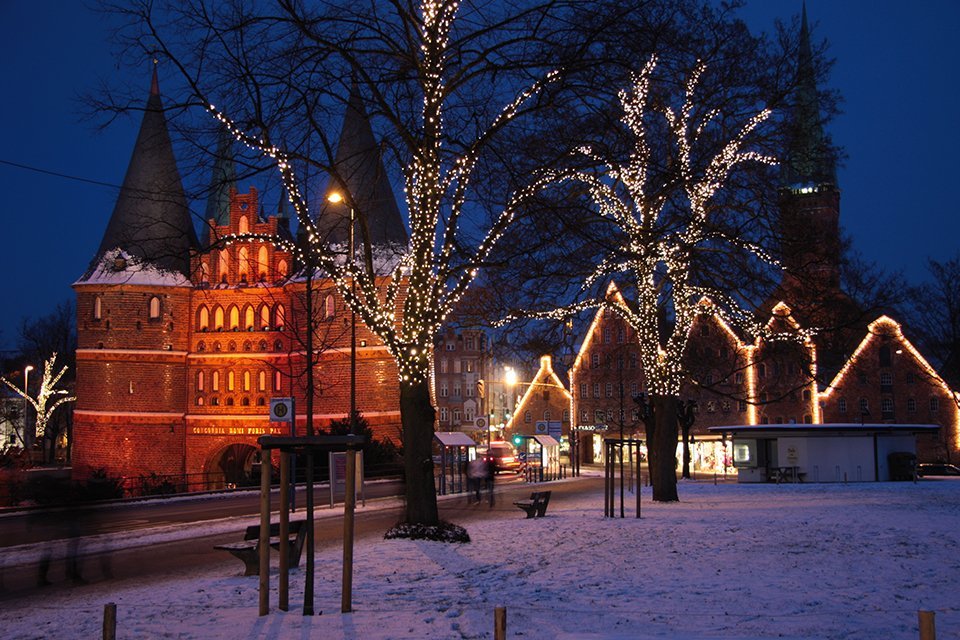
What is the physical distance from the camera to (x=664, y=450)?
27.4 m

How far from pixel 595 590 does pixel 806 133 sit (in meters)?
15.7

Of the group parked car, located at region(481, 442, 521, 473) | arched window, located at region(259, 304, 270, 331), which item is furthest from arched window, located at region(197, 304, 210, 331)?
parked car, located at region(481, 442, 521, 473)

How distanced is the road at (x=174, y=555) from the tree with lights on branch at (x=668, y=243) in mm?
3834

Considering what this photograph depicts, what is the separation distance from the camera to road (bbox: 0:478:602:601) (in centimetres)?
1420

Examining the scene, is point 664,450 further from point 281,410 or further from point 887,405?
point 887,405

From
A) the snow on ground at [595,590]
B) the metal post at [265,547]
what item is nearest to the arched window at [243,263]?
the snow on ground at [595,590]

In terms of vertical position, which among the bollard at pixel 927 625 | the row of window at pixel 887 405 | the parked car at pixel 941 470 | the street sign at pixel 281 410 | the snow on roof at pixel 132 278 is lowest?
the parked car at pixel 941 470

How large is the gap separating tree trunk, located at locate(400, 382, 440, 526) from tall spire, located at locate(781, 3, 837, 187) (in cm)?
1174

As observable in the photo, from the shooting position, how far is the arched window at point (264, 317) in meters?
63.1

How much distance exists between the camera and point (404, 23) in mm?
16250

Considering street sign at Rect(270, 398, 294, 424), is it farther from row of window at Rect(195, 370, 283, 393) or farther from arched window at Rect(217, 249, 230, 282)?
arched window at Rect(217, 249, 230, 282)

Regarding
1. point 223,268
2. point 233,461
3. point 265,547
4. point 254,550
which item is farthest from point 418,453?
point 233,461

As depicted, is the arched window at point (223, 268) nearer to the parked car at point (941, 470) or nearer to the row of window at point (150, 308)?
the row of window at point (150, 308)

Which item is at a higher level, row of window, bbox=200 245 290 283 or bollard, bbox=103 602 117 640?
row of window, bbox=200 245 290 283
